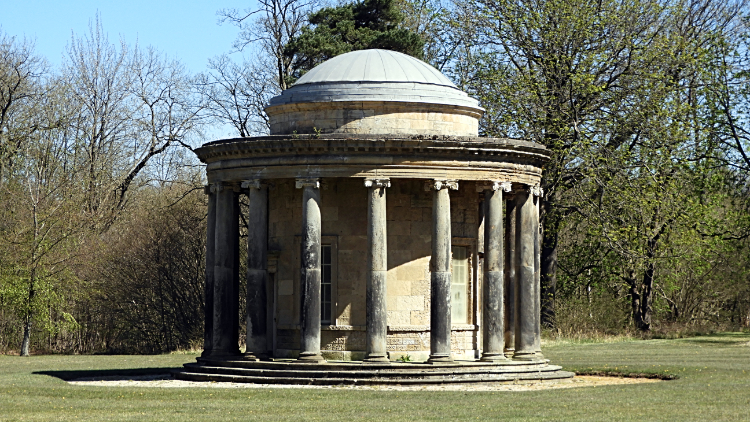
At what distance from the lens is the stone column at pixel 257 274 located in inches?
1045

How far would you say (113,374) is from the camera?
2927 cm

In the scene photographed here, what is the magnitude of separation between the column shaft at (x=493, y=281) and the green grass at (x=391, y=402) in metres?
3.47

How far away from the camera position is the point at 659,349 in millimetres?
35875

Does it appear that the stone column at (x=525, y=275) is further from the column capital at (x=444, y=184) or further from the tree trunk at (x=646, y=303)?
the tree trunk at (x=646, y=303)

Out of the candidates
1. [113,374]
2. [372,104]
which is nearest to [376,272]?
[372,104]

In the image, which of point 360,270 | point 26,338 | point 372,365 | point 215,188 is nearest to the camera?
point 372,365

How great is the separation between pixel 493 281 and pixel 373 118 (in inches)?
187

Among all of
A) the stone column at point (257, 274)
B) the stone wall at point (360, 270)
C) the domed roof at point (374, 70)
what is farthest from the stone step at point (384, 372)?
the domed roof at point (374, 70)

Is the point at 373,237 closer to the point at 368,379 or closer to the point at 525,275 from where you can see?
the point at 368,379

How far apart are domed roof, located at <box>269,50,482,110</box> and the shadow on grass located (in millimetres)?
7521

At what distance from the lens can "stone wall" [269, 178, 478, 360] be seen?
87.8 feet

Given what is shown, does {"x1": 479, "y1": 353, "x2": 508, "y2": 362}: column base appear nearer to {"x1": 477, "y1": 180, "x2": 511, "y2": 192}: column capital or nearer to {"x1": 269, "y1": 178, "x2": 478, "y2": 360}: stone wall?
{"x1": 269, "y1": 178, "x2": 478, "y2": 360}: stone wall

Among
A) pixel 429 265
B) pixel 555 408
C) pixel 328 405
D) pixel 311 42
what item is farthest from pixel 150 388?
pixel 311 42

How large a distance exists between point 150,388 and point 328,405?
5.46 metres
